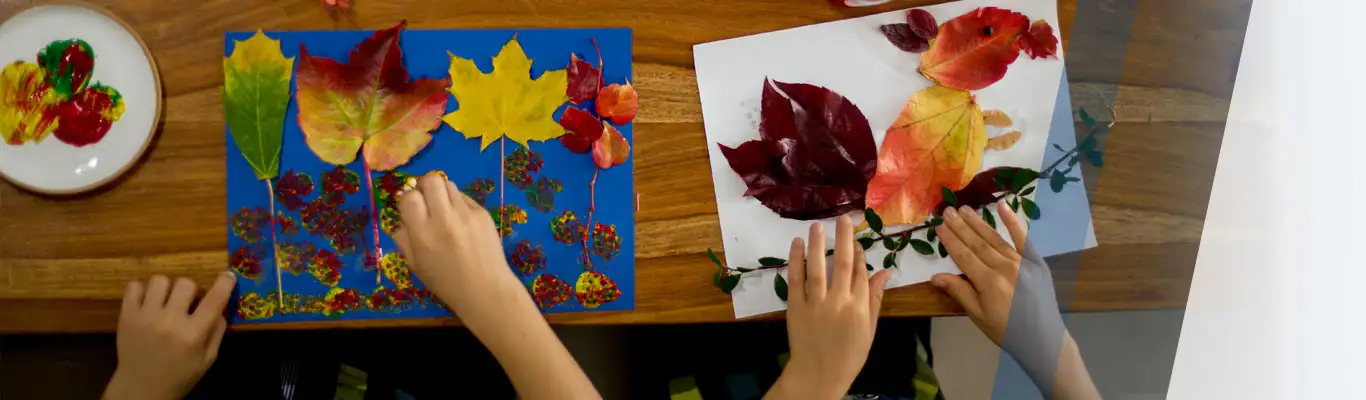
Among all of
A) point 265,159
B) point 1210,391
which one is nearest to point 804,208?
point 1210,391

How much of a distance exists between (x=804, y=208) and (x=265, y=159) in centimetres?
46

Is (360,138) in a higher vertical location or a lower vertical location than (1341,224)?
higher

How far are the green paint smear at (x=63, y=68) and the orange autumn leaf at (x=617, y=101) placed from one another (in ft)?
1.40

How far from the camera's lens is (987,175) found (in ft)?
2.20

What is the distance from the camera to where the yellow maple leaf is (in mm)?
639

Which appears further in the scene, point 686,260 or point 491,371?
point 491,371

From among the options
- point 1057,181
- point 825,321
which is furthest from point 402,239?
point 1057,181

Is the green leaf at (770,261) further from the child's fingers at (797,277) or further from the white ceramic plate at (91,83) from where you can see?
the white ceramic plate at (91,83)

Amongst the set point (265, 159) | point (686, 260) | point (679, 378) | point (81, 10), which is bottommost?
point (679, 378)

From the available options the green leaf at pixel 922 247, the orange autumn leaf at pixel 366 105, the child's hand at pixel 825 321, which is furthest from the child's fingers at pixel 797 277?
the orange autumn leaf at pixel 366 105

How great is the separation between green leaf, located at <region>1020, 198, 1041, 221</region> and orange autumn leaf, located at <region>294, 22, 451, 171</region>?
52 centimetres

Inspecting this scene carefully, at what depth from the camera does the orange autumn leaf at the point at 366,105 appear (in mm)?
628

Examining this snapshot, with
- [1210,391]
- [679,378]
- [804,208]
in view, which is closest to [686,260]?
[804,208]

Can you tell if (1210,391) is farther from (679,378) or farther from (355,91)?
(355,91)
